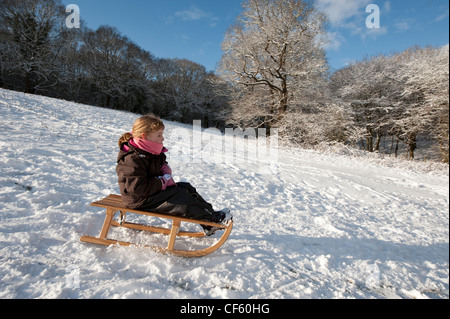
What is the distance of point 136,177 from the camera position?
2260 millimetres

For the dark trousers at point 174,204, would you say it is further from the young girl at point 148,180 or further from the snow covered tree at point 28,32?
the snow covered tree at point 28,32

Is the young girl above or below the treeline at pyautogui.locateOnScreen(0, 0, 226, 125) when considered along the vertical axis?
below

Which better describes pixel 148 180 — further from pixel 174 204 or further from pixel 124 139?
pixel 124 139

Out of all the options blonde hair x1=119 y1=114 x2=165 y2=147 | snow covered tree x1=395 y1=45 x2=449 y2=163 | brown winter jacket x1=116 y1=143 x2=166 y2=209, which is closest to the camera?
snow covered tree x1=395 y1=45 x2=449 y2=163

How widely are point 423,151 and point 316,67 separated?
50.2ft

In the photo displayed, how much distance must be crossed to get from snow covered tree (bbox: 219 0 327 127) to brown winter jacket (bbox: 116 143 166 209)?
1244cm

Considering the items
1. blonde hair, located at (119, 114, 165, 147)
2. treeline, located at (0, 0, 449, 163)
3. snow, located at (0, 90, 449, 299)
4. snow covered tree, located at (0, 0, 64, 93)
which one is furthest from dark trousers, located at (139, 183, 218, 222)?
snow covered tree, located at (0, 0, 64, 93)

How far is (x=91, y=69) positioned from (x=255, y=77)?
19.5m

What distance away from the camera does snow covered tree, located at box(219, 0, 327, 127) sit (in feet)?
41.1

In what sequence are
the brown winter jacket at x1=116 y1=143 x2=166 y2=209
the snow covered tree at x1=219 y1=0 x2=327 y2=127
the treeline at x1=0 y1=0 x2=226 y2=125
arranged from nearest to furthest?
the brown winter jacket at x1=116 y1=143 x2=166 y2=209 < the snow covered tree at x1=219 y1=0 x2=327 y2=127 < the treeline at x1=0 y1=0 x2=226 y2=125

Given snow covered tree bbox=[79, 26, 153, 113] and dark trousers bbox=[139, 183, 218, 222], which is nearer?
dark trousers bbox=[139, 183, 218, 222]

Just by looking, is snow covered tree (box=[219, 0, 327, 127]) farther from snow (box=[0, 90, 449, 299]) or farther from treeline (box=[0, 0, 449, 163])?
snow (box=[0, 90, 449, 299])

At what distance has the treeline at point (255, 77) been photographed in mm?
12945
